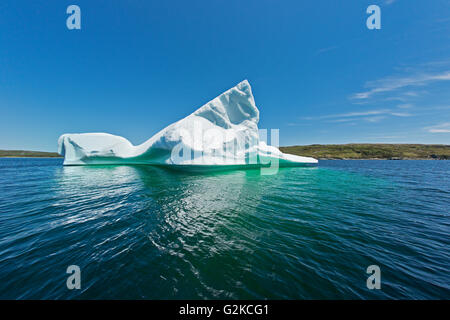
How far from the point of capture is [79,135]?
2208 centimetres

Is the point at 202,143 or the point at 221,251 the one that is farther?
the point at 202,143

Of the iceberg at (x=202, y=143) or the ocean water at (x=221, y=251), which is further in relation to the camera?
the iceberg at (x=202, y=143)

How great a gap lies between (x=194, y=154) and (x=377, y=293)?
13.3 meters

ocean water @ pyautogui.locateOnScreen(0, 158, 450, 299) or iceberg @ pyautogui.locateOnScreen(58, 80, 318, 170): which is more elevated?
iceberg @ pyautogui.locateOnScreen(58, 80, 318, 170)

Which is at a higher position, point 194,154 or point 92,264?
point 194,154

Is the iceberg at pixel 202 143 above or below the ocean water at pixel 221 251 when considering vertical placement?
above

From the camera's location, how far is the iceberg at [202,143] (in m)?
14.8

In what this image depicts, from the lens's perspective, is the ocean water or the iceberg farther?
the iceberg

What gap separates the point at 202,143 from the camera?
15.2 metres

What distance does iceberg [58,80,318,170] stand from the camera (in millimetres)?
14773

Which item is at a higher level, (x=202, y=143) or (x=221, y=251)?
(x=202, y=143)

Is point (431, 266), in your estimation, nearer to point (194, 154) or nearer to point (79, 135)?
point (194, 154)

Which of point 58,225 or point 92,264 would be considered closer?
point 92,264
